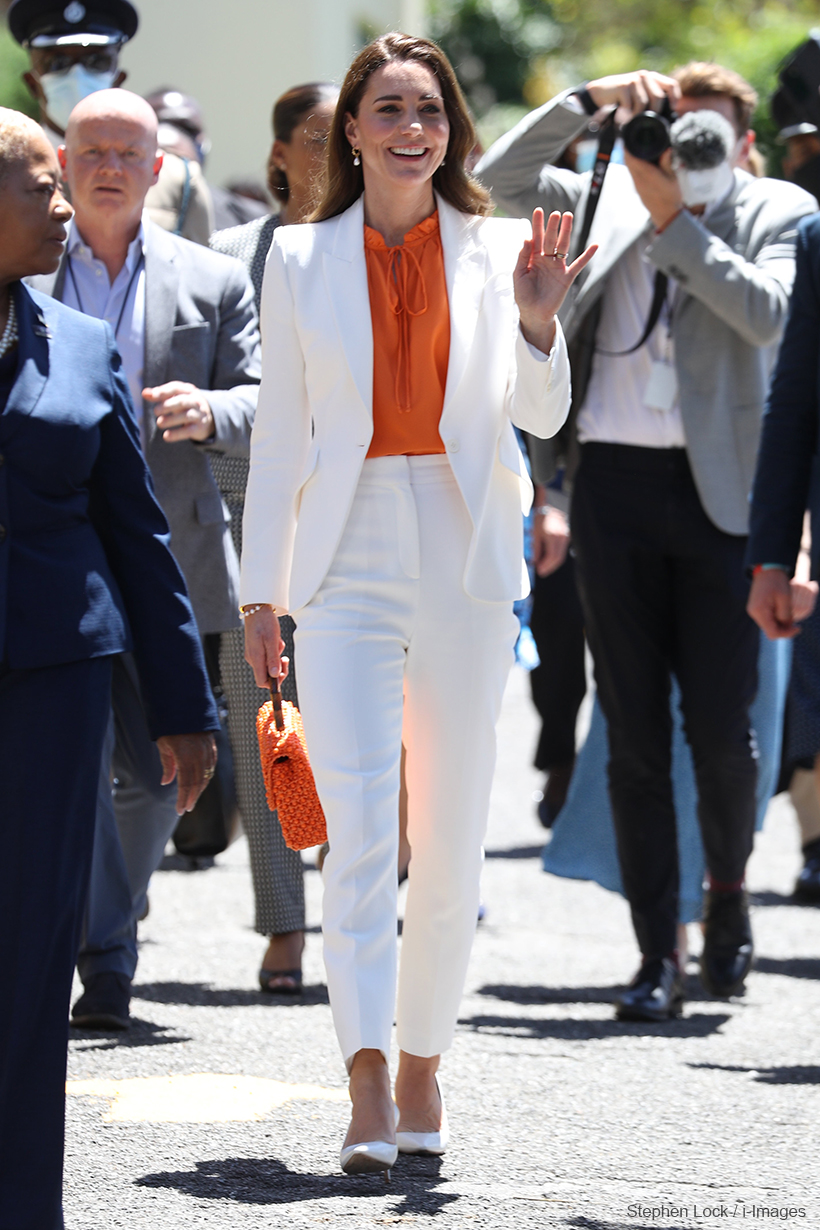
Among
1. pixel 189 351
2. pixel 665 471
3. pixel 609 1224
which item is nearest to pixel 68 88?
pixel 189 351

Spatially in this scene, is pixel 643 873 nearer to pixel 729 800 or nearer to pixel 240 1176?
pixel 729 800

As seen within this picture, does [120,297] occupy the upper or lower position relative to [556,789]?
upper

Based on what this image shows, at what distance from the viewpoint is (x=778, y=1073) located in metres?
4.93

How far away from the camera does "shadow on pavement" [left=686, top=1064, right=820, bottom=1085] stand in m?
4.84

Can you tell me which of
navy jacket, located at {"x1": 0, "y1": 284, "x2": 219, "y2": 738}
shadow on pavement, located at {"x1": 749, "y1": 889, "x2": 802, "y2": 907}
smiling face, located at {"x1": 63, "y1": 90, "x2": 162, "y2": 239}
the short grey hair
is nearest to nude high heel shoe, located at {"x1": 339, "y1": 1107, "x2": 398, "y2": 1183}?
navy jacket, located at {"x1": 0, "y1": 284, "x2": 219, "y2": 738}

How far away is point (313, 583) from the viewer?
13.1 ft

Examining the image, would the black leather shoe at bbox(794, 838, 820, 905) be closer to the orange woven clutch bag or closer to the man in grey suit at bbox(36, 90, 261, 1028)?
the man in grey suit at bbox(36, 90, 261, 1028)

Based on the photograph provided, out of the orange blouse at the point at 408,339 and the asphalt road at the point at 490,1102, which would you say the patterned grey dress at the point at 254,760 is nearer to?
the asphalt road at the point at 490,1102

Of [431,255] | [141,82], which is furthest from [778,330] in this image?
[141,82]

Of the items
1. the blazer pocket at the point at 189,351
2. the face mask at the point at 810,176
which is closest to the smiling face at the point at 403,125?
the blazer pocket at the point at 189,351

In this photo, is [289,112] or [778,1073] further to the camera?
[289,112]

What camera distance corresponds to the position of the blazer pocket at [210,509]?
540 cm

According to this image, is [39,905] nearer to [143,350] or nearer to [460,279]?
[460,279]

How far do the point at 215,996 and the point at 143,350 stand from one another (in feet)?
5.97
